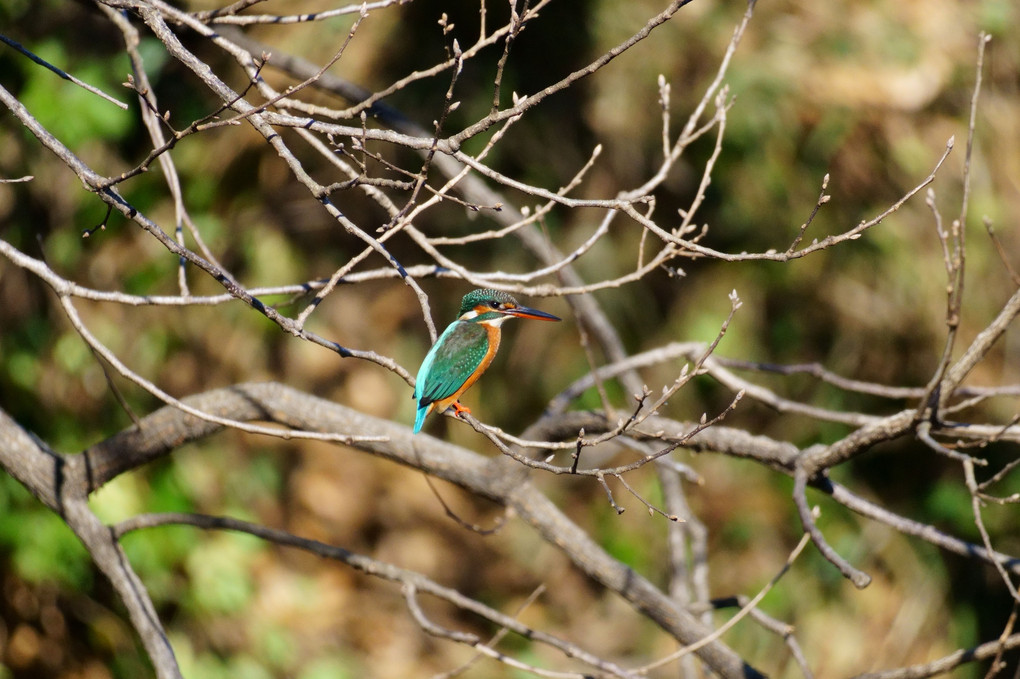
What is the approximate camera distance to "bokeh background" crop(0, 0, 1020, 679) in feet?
15.5

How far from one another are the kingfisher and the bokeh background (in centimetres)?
235

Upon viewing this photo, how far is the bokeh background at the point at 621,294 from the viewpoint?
15.5 ft

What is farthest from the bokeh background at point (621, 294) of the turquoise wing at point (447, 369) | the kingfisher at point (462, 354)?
the turquoise wing at point (447, 369)

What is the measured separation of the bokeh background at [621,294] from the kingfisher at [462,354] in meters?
2.35

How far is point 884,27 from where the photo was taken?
5.45m

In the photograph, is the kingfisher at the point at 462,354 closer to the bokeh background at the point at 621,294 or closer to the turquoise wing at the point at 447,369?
the turquoise wing at the point at 447,369

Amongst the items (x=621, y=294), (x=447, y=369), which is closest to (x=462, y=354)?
(x=447, y=369)

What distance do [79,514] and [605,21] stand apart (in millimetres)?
3958

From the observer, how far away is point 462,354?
8.68ft

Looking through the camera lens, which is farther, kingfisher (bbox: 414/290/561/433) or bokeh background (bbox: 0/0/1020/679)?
bokeh background (bbox: 0/0/1020/679)

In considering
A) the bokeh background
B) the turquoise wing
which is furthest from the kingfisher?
the bokeh background

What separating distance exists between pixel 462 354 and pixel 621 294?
3054mm

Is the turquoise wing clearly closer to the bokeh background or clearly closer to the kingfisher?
the kingfisher

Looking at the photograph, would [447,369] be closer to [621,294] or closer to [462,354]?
[462,354]
